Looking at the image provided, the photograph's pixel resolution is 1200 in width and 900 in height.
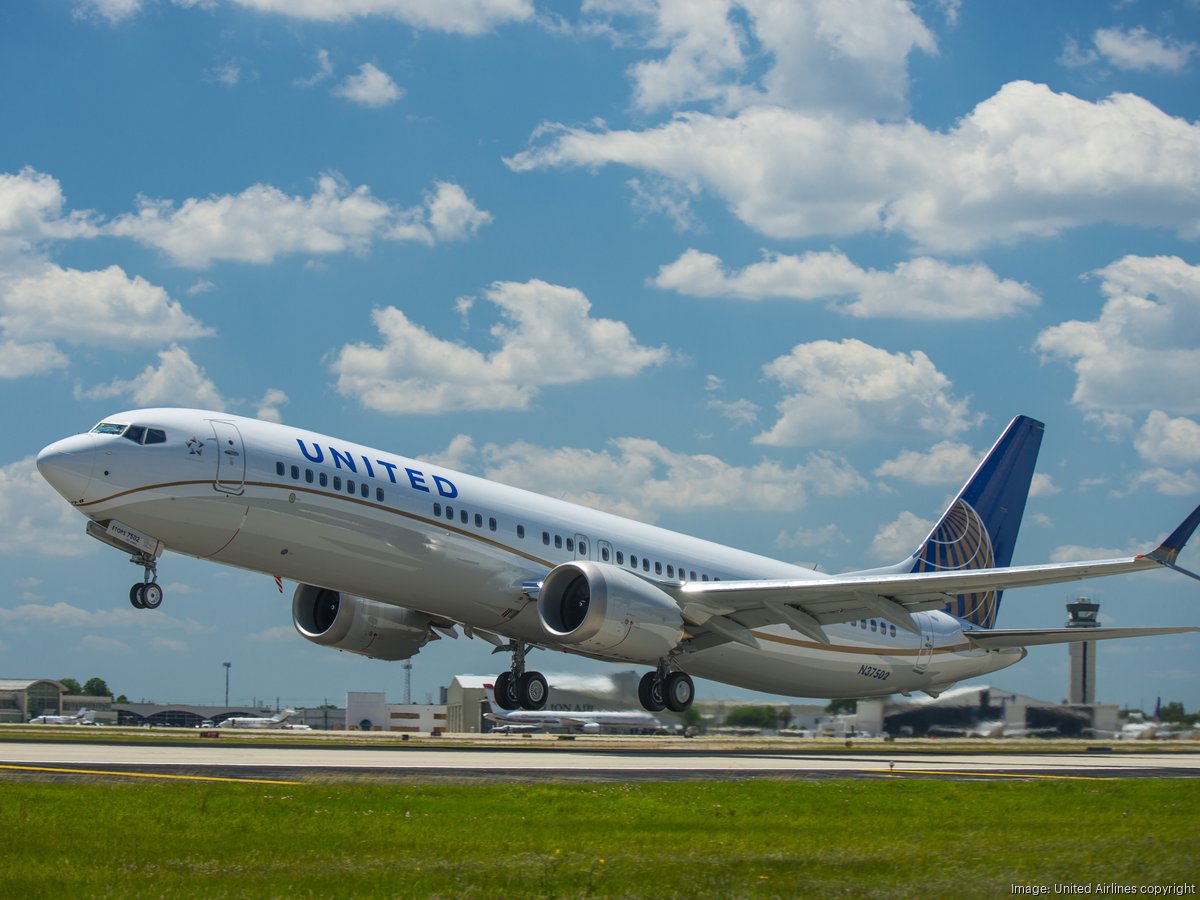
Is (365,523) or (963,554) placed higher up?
(365,523)

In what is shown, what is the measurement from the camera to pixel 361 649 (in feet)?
113

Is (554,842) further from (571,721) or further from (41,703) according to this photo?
(41,703)

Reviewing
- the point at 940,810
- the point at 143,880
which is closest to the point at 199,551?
the point at 940,810

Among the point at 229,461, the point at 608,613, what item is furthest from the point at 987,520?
the point at 229,461

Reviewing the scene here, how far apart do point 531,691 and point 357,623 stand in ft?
15.4

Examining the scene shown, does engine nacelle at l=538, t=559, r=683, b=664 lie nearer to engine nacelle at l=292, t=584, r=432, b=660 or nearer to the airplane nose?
engine nacelle at l=292, t=584, r=432, b=660

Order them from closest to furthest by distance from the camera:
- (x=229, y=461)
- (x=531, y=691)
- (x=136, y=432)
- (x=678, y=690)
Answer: (x=136, y=432) < (x=229, y=461) < (x=678, y=690) < (x=531, y=691)

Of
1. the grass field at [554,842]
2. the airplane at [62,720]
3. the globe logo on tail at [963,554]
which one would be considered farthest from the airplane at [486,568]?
the airplane at [62,720]

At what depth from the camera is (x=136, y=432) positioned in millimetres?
25859

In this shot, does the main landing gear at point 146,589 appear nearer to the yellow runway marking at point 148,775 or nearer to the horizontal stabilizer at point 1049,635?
the yellow runway marking at point 148,775

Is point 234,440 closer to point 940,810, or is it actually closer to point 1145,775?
point 940,810

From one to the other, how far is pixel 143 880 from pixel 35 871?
89 centimetres

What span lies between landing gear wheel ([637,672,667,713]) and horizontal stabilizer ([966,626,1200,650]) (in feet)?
35.8

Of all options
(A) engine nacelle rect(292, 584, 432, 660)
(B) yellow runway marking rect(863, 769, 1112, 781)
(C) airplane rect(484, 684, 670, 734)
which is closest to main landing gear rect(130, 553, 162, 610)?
(A) engine nacelle rect(292, 584, 432, 660)
